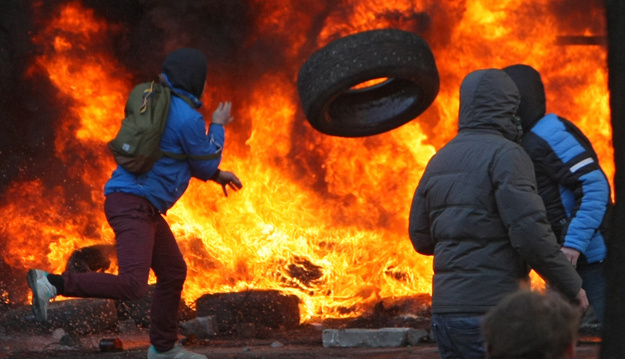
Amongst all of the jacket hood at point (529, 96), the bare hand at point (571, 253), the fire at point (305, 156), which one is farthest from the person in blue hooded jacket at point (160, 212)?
the fire at point (305, 156)

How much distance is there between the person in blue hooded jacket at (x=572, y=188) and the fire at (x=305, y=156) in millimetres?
6014

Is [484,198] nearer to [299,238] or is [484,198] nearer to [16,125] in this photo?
[299,238]

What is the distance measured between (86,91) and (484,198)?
941 cm

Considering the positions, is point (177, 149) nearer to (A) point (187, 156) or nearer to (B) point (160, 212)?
(A) point (187, 156)

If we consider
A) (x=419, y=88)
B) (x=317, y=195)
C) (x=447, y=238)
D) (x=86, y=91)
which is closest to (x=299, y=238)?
(x=317, y=195)

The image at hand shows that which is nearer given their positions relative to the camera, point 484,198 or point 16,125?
point 484,198

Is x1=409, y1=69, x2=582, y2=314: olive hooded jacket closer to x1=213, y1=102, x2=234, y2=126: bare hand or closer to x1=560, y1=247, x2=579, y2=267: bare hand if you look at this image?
x1=560, y1=247, x2=579, y2=267: bare hand

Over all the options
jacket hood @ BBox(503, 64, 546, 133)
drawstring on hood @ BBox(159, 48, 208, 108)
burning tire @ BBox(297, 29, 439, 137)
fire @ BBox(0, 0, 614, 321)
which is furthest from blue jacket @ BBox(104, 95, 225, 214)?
fire @ BBox(0, 0, 614, 321)

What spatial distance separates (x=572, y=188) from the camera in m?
4.92

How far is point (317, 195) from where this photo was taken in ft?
38.9

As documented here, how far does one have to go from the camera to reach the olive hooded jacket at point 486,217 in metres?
3.84

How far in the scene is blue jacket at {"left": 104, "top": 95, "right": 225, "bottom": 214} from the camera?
5.95m

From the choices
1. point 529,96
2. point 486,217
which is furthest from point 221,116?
point 486,217

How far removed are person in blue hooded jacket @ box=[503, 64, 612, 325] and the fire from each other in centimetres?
601
